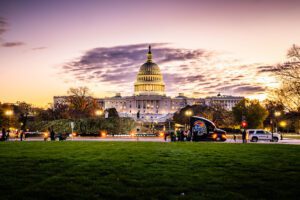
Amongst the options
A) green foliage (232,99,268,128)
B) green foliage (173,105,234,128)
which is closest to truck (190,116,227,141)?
green foliage (232,99,268,128)

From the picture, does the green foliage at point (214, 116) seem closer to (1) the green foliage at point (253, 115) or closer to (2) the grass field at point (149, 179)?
(1) the green foliage at point (253, 115)

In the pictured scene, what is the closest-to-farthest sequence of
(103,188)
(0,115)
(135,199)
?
(135,199) → (103,188) → (0,115)

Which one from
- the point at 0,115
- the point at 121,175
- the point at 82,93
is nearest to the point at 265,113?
the point at 82,93

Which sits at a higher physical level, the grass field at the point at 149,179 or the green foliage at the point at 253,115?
the green foliage at the point at 253,115

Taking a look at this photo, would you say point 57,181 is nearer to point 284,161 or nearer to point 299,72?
point 284,161

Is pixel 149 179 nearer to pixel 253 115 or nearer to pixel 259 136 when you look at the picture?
pixel 259 136

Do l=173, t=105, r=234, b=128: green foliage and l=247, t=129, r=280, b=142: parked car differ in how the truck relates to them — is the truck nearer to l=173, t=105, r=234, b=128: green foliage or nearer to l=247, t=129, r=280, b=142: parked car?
l=247, t=129, r=280, b=142: parked car

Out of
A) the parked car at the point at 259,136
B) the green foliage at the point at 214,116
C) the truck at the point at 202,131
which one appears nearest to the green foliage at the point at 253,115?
the green foliage at the point at 214,116

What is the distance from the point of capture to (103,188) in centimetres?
1313

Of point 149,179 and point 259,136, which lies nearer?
point 149,179

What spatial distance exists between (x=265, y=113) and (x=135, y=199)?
257 feet

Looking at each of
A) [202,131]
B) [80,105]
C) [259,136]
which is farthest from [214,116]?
[202,131]

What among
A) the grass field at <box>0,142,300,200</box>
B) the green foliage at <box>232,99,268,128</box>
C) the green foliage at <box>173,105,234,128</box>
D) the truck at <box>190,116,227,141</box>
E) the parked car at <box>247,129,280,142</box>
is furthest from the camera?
the green foliage at <box>173,105,234,128</box>

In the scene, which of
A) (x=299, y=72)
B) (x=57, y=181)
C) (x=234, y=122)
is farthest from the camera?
(x=234, y=122)
